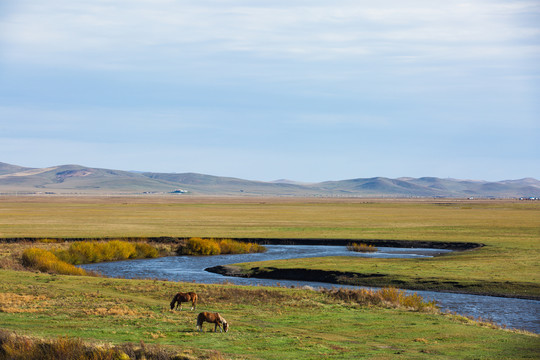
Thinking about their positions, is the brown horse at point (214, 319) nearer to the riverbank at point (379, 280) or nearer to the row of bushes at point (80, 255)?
the riverbank at point (379, 280)

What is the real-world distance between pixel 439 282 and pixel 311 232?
3654cm

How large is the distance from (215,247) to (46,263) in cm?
1977

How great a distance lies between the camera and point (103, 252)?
5081 centimetres

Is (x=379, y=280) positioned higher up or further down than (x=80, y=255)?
higher up

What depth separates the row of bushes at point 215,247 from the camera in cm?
5609

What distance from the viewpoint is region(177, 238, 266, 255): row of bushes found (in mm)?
56094

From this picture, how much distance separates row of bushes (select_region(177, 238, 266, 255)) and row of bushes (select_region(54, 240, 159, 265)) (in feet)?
9.94

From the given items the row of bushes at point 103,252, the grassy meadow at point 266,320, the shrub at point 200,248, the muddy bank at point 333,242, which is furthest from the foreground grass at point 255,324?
the muddy bank at point 333,242

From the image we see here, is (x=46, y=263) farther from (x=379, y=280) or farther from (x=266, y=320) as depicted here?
(x=266, y=320)

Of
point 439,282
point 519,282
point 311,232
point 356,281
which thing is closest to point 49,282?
point 356,281

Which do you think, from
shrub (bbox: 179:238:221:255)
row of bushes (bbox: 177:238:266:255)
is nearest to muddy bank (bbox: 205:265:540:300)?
shrub (bbox: 179:238:221:255)

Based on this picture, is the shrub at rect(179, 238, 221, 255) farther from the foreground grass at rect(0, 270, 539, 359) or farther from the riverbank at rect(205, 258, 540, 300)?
the foreground grass at rect(0, 270, 539, 359)

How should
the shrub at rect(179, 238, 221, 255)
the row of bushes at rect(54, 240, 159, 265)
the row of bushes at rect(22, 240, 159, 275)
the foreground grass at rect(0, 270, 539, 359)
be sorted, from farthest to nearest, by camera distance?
the shrub at rect(179, 238, 221, 255)
the row of bushes at rect(54, 240, 159, 265)
the row of bushes at rect(22, 240, 159, 275)
the foreground grass at rect(0, 270, 539, 359)

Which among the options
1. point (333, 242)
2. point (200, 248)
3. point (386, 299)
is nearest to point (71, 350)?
point (386, 299)
